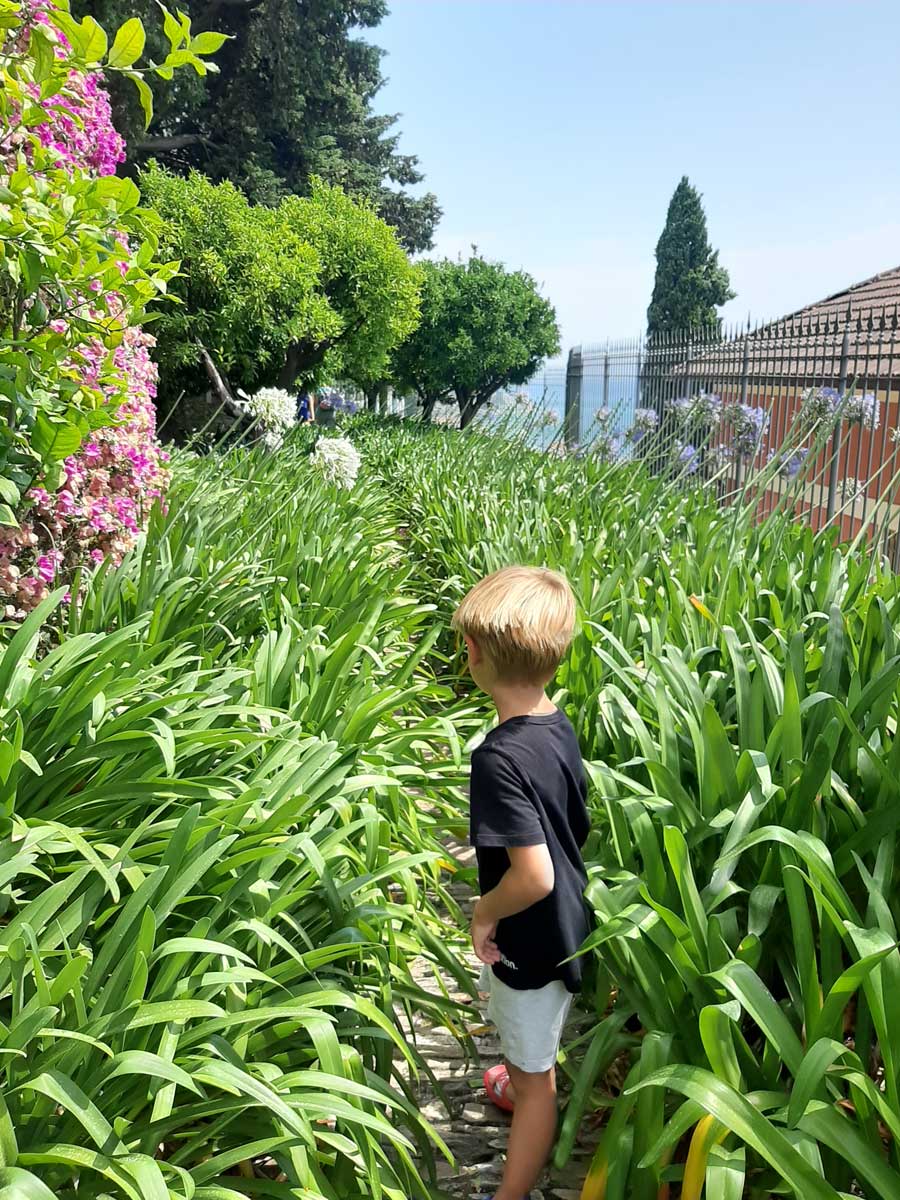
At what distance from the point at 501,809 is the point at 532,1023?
45cm

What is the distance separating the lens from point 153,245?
2775mm

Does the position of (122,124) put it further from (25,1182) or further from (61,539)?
(25,1182)

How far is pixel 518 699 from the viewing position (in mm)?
1970

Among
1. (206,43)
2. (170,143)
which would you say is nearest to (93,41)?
(206,43)

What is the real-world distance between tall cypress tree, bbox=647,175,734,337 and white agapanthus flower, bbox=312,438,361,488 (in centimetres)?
3658

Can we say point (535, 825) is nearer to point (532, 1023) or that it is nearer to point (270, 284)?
point (532, 1023)

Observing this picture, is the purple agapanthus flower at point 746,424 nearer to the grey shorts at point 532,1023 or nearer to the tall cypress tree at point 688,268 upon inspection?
the grey shorts at point 532,1023

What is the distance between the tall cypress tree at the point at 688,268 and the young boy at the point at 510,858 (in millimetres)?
40839

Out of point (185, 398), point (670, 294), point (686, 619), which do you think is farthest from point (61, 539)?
point (670, 294)

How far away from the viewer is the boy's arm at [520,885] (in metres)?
1.81

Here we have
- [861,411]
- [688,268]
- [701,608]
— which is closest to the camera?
[701,608]

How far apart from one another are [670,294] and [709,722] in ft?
136

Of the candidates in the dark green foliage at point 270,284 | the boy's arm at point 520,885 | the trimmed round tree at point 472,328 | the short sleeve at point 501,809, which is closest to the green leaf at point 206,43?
the short sleeve at point 501,809

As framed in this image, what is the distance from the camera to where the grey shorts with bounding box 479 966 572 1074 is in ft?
6.35
